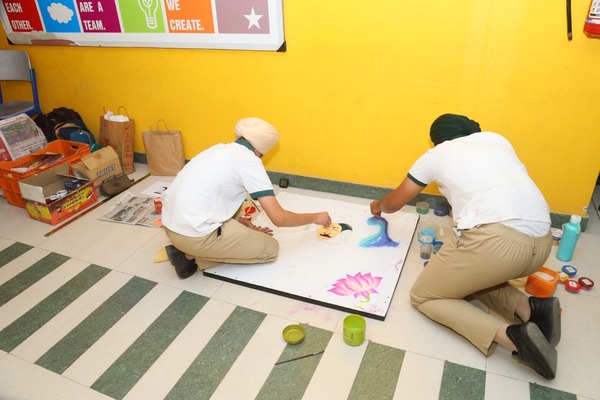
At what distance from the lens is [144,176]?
3.50 meters

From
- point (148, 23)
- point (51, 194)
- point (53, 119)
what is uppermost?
point (148, 23)

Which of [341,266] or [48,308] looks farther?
[341,266]

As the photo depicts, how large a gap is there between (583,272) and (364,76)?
1.64m

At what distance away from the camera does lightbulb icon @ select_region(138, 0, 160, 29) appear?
2.91 metres

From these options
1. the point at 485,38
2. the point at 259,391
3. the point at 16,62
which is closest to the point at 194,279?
the point at 259,391

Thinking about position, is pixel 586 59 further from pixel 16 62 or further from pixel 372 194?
pixel 16 62

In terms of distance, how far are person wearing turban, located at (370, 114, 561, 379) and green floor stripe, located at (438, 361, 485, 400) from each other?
0.11 metres

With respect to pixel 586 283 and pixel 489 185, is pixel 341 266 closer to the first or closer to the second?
pixel 489 185

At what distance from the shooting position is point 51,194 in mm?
2979

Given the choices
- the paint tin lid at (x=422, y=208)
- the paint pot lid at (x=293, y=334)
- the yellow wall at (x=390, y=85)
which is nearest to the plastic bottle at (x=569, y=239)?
the yellow wall at (x=390, y=85)

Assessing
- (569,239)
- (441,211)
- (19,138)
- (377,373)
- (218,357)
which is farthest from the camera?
(19,138)

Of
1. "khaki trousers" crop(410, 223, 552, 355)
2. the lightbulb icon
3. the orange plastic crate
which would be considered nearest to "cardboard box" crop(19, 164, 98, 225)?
the orange plastic crate

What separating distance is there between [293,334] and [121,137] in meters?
2.42

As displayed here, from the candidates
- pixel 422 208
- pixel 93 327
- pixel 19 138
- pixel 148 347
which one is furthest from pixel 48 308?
pixel 422 208
